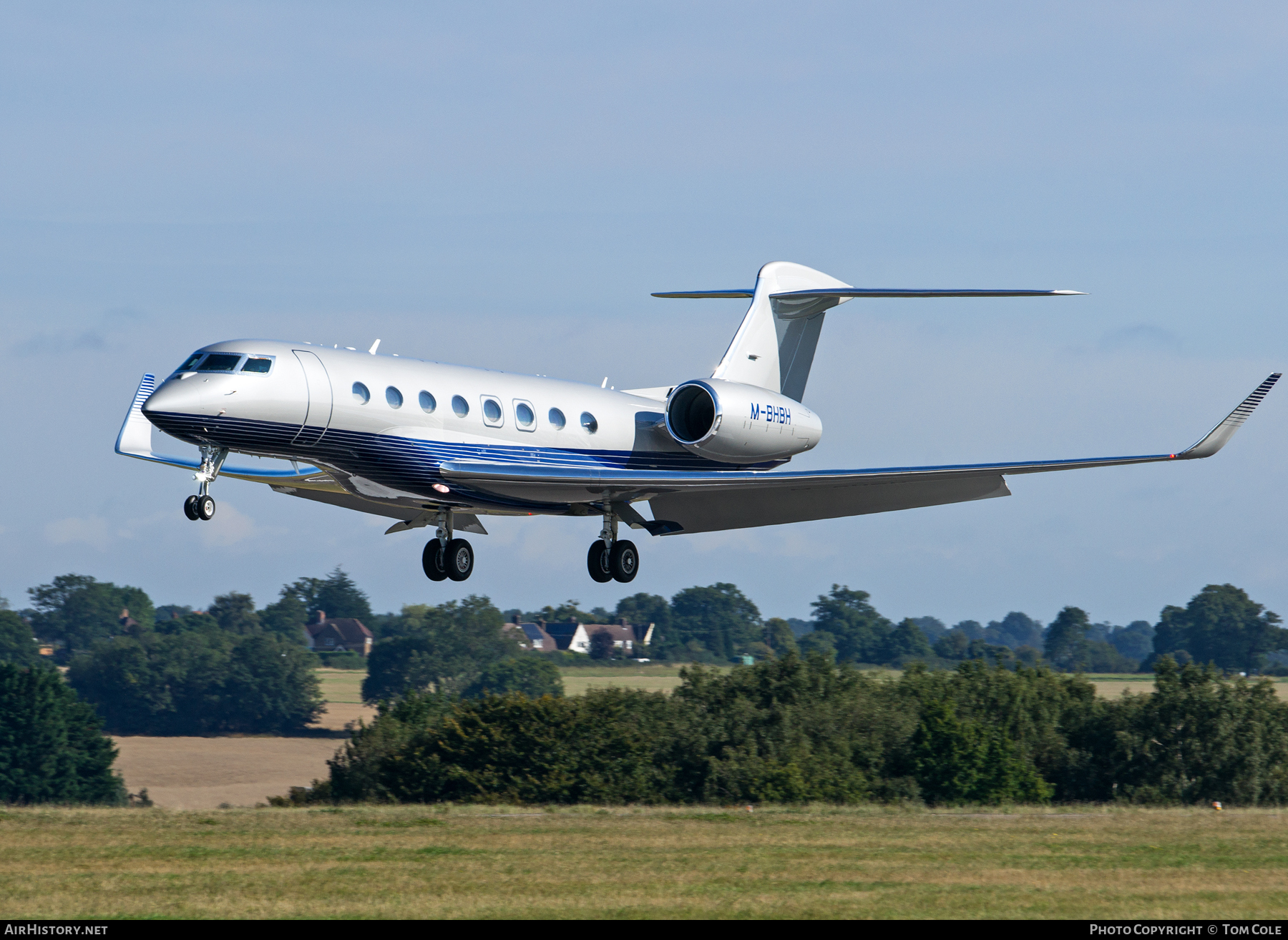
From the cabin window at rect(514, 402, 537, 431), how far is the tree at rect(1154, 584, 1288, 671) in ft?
529

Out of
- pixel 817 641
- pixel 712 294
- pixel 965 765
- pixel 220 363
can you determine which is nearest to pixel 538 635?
pixel 817 641

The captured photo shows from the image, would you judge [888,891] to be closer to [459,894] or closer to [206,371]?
[459,894]

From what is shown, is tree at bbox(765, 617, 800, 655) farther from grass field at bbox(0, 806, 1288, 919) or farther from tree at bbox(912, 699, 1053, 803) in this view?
grass field at bbox(0, 806, 1288, 919)

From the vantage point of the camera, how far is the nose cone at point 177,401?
72.3ft

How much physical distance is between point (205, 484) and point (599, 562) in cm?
825

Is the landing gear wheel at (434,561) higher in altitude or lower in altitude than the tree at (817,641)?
lower

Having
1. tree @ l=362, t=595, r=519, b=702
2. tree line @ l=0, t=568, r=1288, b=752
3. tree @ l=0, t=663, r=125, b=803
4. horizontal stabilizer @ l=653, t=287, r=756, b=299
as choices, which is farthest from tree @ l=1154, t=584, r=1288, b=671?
horizontal stabilizer @ l=653, t=287, r=756, b=299

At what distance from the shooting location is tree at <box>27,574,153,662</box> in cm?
19100

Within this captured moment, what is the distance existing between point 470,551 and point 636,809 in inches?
1596

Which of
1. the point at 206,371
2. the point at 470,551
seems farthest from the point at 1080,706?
the point at 206,371

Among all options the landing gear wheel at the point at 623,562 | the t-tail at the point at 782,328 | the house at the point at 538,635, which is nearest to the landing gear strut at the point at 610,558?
the landing gear wheel at the point at 623,562

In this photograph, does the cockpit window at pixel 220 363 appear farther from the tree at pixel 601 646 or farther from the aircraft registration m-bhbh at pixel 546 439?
the tree at pixel 601 646

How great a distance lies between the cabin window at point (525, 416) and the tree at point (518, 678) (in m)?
106

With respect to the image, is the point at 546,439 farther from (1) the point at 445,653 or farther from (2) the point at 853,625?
(2) the point at 853,625
